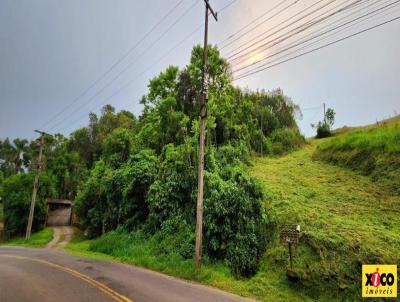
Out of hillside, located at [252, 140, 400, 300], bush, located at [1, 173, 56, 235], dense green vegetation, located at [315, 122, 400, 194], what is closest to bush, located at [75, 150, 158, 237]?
bush, located at [1, 173, 56, 235]

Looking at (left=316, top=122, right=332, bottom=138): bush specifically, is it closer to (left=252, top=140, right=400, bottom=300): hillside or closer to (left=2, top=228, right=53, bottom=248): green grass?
(left=252, top=140, right=400, bottom=300): hillside

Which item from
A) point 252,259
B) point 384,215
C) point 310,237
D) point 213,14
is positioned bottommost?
point 252,259

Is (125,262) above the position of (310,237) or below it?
below

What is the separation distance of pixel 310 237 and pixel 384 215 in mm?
3646

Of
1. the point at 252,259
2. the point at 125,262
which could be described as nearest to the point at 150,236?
the point at 125,262

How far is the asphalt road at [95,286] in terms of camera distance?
9.01 metres

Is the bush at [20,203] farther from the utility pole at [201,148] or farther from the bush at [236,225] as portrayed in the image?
the utility pole at [201,148]

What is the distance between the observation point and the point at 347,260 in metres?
9.95

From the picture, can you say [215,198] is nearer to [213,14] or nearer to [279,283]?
[279,283]

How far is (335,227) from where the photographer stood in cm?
1158

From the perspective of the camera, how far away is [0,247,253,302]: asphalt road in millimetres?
9008
